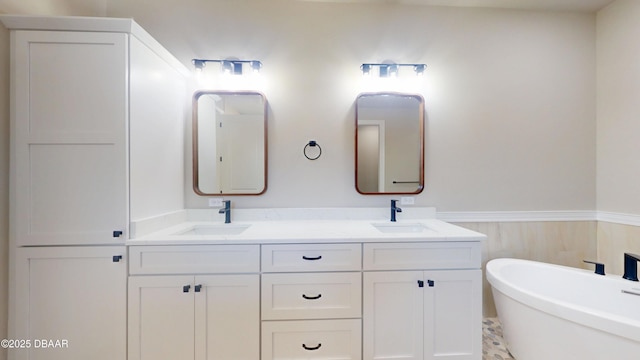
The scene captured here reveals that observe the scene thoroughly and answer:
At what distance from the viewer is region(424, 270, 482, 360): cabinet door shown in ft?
4.87

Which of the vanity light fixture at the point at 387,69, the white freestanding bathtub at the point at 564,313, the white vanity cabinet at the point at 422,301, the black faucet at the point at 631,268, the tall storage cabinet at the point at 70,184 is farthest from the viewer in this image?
the vanity light fixture at the point at 387,69

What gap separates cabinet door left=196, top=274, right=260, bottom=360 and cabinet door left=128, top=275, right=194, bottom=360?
6cm

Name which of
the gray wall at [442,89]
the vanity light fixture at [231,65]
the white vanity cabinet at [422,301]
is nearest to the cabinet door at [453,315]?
the white vanity cabinet at [422,301]

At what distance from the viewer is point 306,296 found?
4.76ft

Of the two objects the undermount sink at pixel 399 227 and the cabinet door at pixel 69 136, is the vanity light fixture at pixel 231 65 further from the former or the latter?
the undermount sink at pixel 399 227

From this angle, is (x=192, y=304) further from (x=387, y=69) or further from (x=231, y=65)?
(x=387, y=69)

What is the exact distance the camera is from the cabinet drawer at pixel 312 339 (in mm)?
1435

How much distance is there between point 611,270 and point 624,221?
424 mm

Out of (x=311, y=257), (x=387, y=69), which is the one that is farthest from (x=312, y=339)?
(x=387, y=69)

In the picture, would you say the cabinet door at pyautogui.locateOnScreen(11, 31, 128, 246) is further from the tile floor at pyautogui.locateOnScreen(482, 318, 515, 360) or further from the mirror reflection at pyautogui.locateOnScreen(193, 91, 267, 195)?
the tile floor at pyautogui.locateOnScreen(482, 318, 515, 360)

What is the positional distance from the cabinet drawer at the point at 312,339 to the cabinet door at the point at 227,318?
0.08 metres

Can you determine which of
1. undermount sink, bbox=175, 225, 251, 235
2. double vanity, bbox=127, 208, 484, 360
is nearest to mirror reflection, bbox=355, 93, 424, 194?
double vanity, bbox=127, 208, 484, 360

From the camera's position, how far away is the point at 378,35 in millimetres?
2033

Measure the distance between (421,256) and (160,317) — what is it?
5.07 ft
